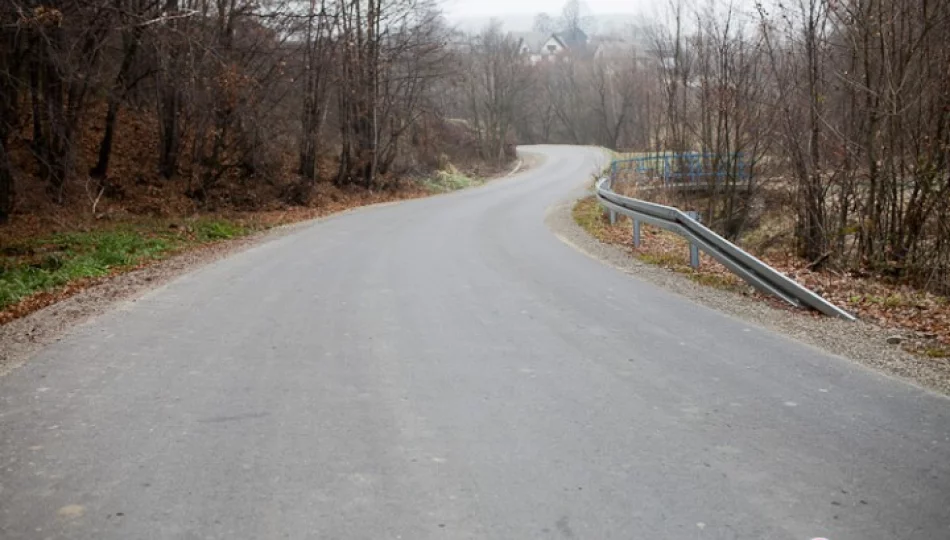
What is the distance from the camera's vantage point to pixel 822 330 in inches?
318

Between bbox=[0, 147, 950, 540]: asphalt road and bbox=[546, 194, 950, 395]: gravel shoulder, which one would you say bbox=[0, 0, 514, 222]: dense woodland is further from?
bbox=[546, 194, 950, 395]: gravel shoulder

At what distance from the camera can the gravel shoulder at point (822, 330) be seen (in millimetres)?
6559

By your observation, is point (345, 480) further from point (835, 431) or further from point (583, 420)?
point (835, 431)

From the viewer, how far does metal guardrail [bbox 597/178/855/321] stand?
29.6 feet

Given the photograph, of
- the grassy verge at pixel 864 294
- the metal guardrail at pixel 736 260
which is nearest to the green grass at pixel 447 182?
the grassy verge at pixel 864 294

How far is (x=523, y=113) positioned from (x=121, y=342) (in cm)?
8425

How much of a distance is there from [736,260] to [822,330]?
2.74 m

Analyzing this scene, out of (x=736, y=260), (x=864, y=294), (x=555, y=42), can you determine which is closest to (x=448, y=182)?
(x=736, y=260)

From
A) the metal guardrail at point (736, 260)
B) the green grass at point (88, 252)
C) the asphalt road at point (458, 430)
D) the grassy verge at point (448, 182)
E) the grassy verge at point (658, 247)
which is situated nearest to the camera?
the asphalt road at point (458, 430)

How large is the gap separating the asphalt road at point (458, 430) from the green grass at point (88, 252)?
4.02 metres

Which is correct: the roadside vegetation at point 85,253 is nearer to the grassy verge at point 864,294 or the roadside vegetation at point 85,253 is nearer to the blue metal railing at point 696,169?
the grassy verge at point 864,294

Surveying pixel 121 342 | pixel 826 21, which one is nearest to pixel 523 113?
pixel 826 21

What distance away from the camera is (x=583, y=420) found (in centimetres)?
531

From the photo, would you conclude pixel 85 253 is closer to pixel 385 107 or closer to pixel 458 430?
pixel 458 430
